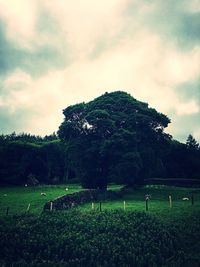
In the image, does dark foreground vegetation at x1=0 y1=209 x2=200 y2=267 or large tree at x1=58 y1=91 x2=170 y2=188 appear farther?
large tree at x1=58 y1=91 x2=170 y2=188

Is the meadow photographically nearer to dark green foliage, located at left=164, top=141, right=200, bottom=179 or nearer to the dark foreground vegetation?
the dark foreground vegetation

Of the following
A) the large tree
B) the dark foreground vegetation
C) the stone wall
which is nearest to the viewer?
the dark foreground vegetation

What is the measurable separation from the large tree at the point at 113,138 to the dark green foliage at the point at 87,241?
18883 mm

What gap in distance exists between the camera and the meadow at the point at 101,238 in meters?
26.6

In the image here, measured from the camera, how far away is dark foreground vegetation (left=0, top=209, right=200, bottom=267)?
87.2 feet

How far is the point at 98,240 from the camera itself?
28.8 m

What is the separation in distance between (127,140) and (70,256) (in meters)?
27.7

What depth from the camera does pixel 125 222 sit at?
3203 cm

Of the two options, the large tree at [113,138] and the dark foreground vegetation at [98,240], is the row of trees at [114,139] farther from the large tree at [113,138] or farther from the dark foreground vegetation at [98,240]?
the dark foreground vegetation at [98,240]

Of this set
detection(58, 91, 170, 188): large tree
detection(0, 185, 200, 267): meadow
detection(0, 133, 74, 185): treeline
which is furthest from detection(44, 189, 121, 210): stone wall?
detection(0, 133, 74, 185): treeline

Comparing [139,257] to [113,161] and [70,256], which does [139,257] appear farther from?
[113,161]

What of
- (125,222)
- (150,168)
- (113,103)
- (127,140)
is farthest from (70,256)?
(113,103)

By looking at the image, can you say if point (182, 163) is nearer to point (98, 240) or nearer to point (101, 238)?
point (101, 238)

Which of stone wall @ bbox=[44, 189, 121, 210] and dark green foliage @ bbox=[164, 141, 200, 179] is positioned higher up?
dark green foliage @ bbox=[164, 141, 200, 179]
